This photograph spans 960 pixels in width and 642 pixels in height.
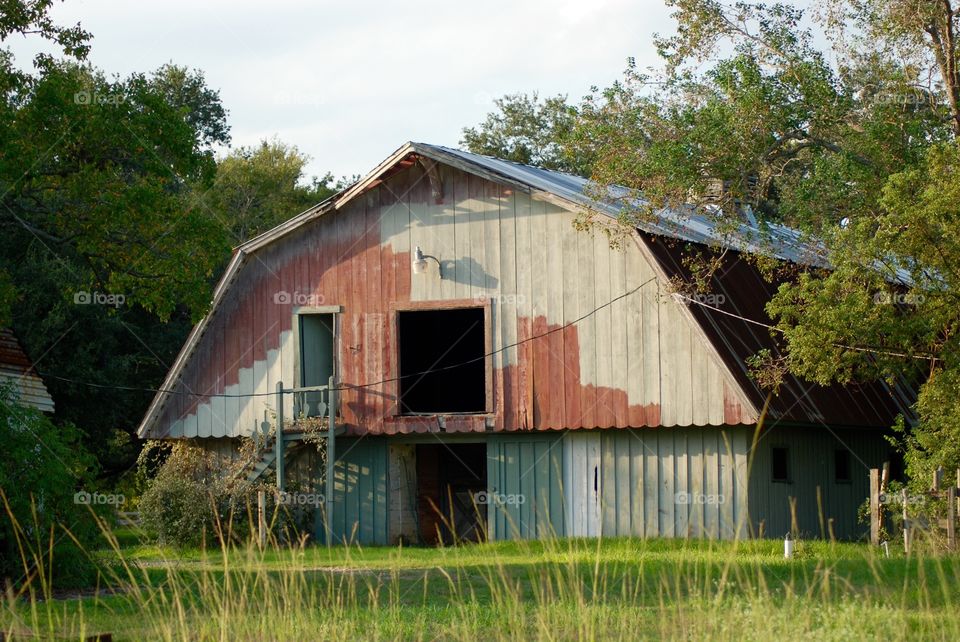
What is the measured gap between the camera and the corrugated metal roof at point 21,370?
24.0 metres

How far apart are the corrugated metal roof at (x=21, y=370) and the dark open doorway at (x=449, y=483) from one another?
7.17m

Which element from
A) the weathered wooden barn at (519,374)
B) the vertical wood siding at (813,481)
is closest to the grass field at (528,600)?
the weathered wooden barn at (519,374)

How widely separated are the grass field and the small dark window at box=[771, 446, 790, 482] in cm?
306

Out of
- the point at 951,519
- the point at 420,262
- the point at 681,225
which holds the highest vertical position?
the point at 681,225

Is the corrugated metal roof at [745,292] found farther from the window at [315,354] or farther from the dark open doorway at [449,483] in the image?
the dark open doorway at [449,483]

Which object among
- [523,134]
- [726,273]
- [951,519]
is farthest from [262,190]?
[951,519]

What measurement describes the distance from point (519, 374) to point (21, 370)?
361 inches

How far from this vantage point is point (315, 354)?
25594mm

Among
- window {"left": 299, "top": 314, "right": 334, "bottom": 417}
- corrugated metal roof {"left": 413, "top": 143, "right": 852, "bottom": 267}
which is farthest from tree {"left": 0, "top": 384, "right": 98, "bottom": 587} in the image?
corrugated metal roof {"left": 413, "top": 143, "right": 852, "bottom": 267}

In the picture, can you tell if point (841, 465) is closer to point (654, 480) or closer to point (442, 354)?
point (654, 480)

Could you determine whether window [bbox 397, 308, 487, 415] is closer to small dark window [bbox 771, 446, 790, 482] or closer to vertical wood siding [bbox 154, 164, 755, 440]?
vertical wood siding [bbox 154, 164, 755, 440]

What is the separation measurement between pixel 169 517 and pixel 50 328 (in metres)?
9.27

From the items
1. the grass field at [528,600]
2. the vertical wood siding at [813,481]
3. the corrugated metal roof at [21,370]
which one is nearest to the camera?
the grass field at [528,600]

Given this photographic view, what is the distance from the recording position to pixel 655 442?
22578 mm
